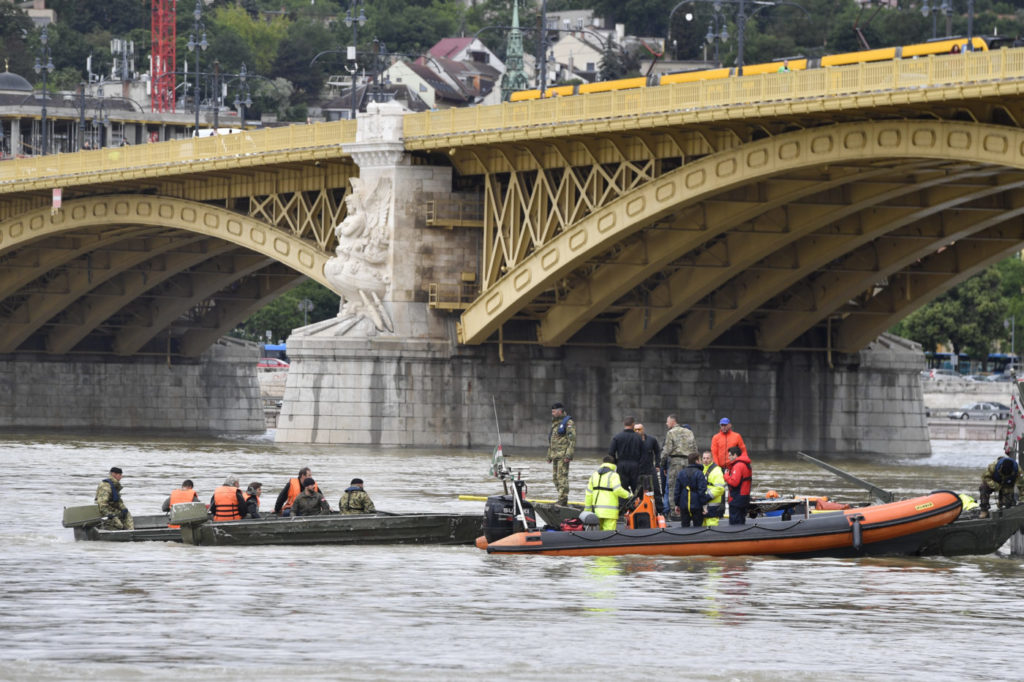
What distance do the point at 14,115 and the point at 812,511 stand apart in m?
109

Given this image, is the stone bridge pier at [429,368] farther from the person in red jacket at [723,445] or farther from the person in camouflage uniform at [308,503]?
the person in red jacket at [723,445]

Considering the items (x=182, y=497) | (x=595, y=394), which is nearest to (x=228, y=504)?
(x=182, y=497)

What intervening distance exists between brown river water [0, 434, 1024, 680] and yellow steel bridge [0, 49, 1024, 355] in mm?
19047

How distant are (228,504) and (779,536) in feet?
27.0

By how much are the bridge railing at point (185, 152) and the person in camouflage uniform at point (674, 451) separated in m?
33.5

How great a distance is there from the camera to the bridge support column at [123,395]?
89.9 m

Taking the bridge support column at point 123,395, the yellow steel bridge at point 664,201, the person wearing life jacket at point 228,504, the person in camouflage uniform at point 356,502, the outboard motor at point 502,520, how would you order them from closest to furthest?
the outboard motor at point 502,520 < the person wearing life jacket at point 228,504 < the person in camouflage uniform at point 356,502 < the yellow steel bridge at point 664,201 < the bridge support column at point 123,395

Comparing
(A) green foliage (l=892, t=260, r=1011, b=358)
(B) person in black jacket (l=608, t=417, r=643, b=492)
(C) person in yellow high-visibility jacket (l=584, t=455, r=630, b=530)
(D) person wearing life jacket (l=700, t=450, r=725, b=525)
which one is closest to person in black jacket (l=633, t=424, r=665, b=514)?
(B) person in black jacket (l=608, t=417, r=643, b=492)

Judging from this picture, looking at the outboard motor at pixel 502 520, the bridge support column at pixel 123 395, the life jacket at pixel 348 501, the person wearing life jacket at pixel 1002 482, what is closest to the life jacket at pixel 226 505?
the life jacket at pixel 348 501

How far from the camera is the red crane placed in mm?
142750

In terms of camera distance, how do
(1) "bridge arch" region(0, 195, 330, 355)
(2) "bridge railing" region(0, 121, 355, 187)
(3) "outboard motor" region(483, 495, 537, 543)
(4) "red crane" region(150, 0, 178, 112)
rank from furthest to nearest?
(4) "red crane" region(150, 0, 178, 112)
(1) "bridge arch" region(0, 195, 330, 355)
(2) "bridge railing" region(0, 121, 355, 187)
(3) "outboard motor" region(483, 495, 537, 543)

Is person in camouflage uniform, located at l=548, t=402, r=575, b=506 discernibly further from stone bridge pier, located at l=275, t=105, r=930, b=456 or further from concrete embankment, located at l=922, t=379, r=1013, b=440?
concrete embankment, located at l=922, t=379, r=1013, b=440

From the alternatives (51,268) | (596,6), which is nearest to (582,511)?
(51,268)

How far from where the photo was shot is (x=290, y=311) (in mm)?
135625
